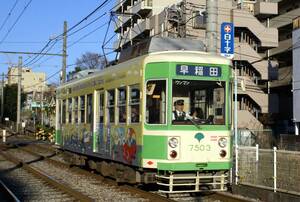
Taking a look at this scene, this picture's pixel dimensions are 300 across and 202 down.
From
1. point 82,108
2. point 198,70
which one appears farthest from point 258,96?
point 198,70

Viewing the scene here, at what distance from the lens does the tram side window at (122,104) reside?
477 inches

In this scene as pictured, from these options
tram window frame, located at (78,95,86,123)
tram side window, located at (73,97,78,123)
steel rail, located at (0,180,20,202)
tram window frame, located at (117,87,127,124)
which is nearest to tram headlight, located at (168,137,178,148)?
tram window frame, located at (117,87,127,124)

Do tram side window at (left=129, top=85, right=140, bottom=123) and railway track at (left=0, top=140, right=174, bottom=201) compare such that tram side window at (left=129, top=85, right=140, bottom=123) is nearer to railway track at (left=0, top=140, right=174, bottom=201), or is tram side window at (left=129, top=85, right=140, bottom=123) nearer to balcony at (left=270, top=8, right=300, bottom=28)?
railway track at (left=0, top=140, right=174, bottom=201)

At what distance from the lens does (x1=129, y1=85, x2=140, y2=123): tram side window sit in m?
11.2

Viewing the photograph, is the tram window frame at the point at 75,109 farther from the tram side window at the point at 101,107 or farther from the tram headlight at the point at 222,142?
the tram headlight at the point at 222,142

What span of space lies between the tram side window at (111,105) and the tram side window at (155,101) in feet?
7.12

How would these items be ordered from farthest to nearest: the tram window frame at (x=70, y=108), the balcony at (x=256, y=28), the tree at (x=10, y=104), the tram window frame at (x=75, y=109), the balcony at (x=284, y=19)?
the tree at (x=10, y=104) → the balcony at (x=284, y=19) → the balcony at (x=256, y=28) → the tram window frame at (x=70, y=108) → the tram window frame at (x=75, y=109)

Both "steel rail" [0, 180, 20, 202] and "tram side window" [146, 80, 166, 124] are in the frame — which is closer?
"tram side window" [146, 80, 166, 124]

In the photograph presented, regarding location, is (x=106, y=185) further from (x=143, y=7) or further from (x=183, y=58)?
(x=143, y=7)

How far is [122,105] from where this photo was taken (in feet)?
40.3

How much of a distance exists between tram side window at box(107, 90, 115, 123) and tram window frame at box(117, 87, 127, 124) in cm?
42

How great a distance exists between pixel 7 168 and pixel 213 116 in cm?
1061

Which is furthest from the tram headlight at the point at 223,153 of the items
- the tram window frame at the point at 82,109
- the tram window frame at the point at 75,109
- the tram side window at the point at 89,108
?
the tram window frame at the point at 75,109

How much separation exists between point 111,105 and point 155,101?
2.42 meters
